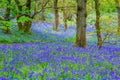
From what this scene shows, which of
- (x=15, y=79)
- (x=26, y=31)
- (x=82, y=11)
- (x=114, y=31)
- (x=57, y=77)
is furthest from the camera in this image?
(x=26, y=31)

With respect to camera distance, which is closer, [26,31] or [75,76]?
[75,76]

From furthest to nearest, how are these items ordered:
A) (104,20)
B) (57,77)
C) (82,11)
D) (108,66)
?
1. (104,20)
2. (82,11)
3. (108,66)
4. (57,77)

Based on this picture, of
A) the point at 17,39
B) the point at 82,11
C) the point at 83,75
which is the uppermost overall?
the point at 82,11

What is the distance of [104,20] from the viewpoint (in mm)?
23750

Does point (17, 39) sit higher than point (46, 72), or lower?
lower

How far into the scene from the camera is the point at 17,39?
1094 inches

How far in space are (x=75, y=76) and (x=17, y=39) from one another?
21.8 m

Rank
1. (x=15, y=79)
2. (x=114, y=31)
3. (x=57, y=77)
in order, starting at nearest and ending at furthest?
1. (x=15, y=79)
2. (x=57, y=77)
3. (x=114, y=31)

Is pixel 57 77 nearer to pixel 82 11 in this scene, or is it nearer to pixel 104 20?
pixel 82 11

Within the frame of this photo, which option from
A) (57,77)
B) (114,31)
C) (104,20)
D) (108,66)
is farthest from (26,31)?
(57,77)

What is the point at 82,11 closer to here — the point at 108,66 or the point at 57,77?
the point at 108,66

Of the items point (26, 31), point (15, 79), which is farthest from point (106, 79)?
point (26, 31)

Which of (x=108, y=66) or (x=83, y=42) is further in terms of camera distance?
(x=83, y=42)

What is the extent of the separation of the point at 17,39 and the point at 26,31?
17.8ft
